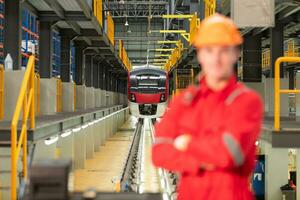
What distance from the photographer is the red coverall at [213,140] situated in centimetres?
208

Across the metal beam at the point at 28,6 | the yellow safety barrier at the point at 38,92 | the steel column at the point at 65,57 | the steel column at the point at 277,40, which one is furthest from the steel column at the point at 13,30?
the steel column at the point at 65,57

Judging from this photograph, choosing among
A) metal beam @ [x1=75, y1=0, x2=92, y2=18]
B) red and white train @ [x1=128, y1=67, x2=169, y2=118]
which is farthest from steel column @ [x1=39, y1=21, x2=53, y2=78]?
red and white train @ [x1=128, y1=67, x2=169, y2=118]

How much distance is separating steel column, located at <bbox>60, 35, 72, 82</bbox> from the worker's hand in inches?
576

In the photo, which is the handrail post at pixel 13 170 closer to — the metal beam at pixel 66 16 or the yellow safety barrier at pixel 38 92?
the yellow safety barrier at pixel 38 92

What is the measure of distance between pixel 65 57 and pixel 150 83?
653 centimetres

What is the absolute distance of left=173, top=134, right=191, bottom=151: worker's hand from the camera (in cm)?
213

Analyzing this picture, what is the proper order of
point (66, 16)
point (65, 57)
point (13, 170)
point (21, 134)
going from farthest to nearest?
point (65, 57), point (66, 16), point (21, 134), point (13, 170)

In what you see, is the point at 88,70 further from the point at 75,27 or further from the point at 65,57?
the point at 75,27

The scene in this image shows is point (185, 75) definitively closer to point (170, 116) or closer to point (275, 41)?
point (275, 41)

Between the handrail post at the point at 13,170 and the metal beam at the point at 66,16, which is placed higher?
the metal beam at the point at 66,16

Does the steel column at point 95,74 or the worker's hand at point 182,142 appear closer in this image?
the worker's hand at point 182,142

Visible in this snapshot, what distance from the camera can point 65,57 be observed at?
16.8 meters

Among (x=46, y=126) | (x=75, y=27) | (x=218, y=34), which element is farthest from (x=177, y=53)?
(x=218, y=34)

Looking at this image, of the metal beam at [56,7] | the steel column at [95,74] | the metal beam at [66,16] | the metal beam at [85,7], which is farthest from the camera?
the steel column at [95,74]
